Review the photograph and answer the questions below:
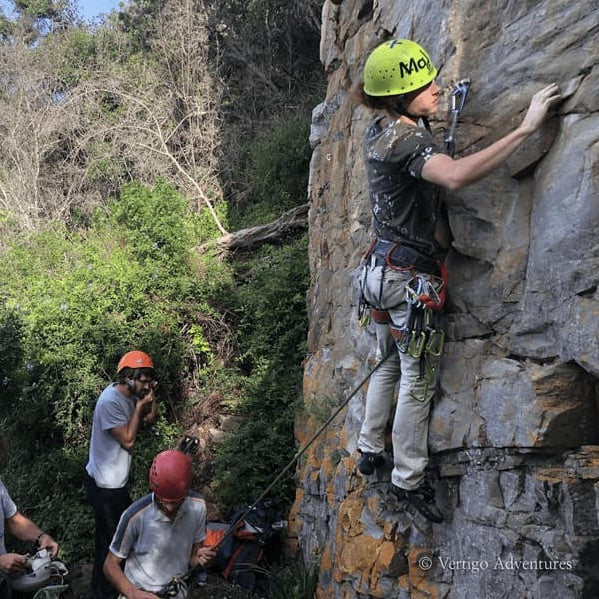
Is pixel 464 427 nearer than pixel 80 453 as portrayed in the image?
Yes

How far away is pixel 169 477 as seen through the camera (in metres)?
3.48

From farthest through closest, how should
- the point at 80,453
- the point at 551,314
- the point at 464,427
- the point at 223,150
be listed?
the point at 223,150 < the point at 80,453 < the point at 464,427 < the point at 551,314

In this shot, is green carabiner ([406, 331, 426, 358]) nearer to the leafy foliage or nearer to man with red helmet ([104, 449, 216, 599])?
man with red helmet ([104, 449, 216, 599])

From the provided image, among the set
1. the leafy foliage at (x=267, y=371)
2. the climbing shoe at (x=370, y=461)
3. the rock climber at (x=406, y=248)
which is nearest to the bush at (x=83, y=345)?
the leafy foliage at (x=267, y=371)

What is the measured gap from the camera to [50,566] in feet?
11.8

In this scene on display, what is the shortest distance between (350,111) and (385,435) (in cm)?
302

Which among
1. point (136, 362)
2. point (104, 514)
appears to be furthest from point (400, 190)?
point (104, 514)

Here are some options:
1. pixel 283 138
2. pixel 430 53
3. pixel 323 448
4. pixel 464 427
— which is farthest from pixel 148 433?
pixel 283 138

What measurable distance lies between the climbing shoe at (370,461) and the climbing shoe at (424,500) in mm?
282

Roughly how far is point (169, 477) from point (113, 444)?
175cm

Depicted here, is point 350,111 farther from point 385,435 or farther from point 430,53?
point 385,435

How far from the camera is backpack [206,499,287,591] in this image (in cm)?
546

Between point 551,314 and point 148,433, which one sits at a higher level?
point 551,314

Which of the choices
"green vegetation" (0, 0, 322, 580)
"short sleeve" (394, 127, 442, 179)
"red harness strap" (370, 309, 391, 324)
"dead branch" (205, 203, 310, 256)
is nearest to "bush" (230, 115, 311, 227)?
"green vegetation" (0, 0, 322, 580)
